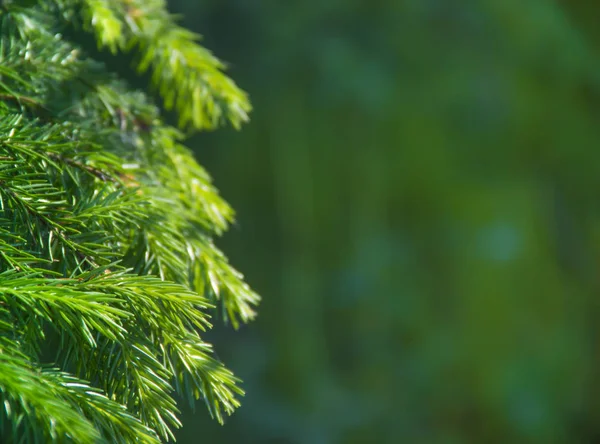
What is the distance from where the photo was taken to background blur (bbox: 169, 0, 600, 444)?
5.27 feet

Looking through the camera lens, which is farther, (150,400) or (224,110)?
(224,110)

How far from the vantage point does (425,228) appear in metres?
1.64

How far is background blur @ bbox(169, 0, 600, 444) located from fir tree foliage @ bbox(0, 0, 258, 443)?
116 cm

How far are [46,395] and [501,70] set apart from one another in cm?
160

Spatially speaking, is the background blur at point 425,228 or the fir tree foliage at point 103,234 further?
the background blur at point 425,228

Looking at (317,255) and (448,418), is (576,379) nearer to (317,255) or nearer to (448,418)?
(448,418)

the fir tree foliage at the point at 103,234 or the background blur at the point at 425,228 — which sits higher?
the fir tree foliage at the point at 103,234

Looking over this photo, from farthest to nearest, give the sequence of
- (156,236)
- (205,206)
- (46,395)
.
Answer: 1. (205,206)
2. (156,236)
3. (46,395)

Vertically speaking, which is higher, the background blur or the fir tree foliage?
the fir tree foliage

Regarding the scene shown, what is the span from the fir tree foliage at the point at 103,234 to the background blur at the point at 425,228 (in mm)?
1160

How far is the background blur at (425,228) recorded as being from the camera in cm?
161

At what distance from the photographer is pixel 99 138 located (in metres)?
0.42

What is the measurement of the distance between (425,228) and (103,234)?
1370 mm

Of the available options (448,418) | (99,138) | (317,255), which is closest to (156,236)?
(99,138)
